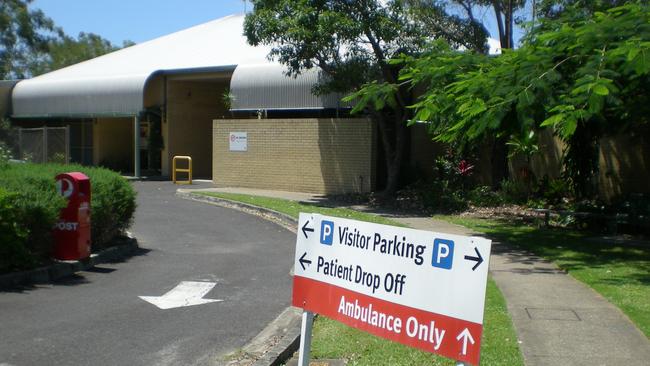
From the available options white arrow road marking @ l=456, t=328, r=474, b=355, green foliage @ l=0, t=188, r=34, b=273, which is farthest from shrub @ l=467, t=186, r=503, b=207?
white arrow road marking @ l=456, t=328, r=474, b=355

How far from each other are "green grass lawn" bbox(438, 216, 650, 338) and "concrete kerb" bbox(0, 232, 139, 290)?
722cm

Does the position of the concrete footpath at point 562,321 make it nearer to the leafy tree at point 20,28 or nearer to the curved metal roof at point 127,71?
the curved metal roof at point 127,71

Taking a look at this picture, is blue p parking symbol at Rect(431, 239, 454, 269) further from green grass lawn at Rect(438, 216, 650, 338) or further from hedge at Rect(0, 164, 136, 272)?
hedge at Rect(0, 164, 136, 272)

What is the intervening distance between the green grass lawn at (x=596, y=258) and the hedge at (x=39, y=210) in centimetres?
737

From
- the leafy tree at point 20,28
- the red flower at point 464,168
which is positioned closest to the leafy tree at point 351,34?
the red flower at point 464,168

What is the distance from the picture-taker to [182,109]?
32.4 metres

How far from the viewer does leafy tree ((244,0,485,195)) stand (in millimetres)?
20031

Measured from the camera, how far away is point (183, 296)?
9.45m

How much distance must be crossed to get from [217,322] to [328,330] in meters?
1.40

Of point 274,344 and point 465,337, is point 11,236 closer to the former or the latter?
point 274,344

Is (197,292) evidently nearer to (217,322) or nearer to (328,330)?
(217,322)

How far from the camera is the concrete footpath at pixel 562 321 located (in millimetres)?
6461

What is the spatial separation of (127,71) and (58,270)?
23.7 metres

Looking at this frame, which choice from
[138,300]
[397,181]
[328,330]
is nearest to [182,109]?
[397,181]
